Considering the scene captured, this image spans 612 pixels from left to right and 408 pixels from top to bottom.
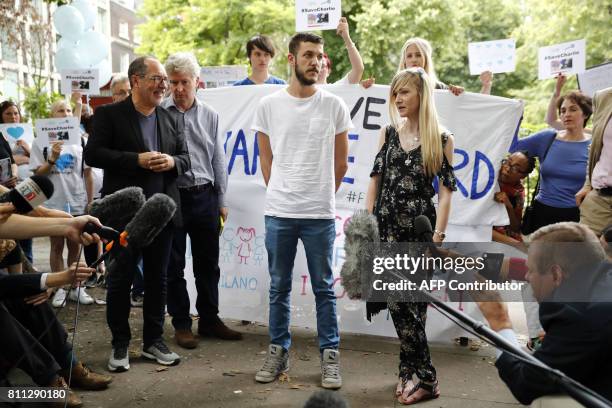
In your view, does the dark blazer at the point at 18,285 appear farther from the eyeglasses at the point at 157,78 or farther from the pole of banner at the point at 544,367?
the pole of banner at the point at 544,367

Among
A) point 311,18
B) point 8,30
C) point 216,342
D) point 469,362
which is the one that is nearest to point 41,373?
point 216,342

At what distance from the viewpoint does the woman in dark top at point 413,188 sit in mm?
3576

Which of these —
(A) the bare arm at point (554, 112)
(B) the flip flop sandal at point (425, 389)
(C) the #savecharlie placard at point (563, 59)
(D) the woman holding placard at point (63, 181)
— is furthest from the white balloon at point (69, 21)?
(B) the flip flop sandal at point (425, 389)

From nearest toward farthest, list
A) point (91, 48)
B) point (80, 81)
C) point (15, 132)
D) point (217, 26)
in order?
point (15, 132) < point (80, 81) < point (91, 48) < point (217, 26)

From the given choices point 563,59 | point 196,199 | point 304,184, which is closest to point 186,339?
point 196,199

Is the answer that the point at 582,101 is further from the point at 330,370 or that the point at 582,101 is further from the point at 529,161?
the point at 330,370

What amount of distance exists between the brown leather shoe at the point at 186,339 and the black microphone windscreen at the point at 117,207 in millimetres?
1524

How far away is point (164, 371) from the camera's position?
13.5ft

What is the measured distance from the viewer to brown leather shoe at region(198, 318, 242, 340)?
15.8 ft

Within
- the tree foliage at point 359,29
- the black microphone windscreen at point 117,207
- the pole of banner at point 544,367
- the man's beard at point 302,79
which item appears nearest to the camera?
the pole of banner at point 544,367

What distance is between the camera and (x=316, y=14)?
4.82 metres

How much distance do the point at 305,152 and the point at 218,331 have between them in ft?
5.77

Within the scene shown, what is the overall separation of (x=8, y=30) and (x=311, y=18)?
53.9 feet

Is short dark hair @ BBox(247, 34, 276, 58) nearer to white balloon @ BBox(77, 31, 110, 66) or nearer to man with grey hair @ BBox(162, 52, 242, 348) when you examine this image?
man with grey hair @ BBox(162, 52, 242, 348)
